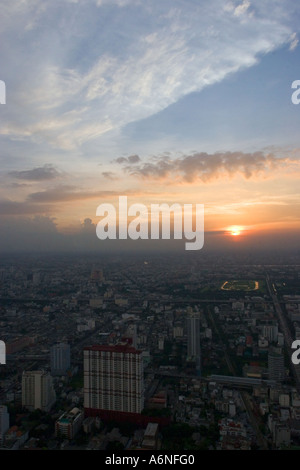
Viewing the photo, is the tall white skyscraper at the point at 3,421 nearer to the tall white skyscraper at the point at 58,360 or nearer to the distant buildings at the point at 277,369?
the tall white skyscraper at the point at 58,360

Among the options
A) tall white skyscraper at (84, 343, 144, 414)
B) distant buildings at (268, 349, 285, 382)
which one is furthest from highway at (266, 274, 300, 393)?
tall white skyscraper at (84, 343, 144, 414)

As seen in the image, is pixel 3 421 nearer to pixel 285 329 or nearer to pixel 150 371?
pixel 150 371

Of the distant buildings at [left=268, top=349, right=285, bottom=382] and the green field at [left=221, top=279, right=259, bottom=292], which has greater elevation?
the green field at [left=221, top=279, right=259, bottom=292]

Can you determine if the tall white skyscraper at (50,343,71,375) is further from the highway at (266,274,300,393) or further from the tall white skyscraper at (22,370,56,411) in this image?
the highway at (266,274,300,393)

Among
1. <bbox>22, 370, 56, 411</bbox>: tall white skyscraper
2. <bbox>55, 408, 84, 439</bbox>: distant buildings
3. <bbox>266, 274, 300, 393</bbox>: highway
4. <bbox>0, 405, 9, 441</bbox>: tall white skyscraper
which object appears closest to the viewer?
<bbox>55, 408, 84, 439</bbox>: distant buildings

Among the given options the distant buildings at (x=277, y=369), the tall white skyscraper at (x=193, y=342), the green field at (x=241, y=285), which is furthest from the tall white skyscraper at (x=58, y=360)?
the green field at (x=241, y=285)
